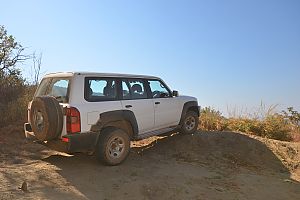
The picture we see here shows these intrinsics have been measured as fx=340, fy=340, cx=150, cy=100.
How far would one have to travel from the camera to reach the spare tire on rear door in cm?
631

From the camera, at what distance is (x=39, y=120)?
6641mm

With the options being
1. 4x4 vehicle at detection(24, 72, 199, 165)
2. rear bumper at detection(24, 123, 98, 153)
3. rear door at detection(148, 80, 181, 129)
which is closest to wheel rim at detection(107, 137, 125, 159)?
4x4 vehicle at detection(24, 72, 199, 165)

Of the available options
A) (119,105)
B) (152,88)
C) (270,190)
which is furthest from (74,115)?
(270,190)

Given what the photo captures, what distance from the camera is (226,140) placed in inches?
362

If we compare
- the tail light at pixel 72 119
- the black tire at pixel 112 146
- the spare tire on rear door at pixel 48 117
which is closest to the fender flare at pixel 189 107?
the black tire at pixel 112 146

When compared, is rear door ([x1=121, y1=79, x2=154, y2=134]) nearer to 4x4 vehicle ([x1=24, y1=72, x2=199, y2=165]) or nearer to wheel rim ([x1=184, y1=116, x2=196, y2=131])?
4x4 vehicle ([x1=24, y1=72, x2=199, y2=165])

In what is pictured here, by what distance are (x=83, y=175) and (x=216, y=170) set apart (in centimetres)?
295

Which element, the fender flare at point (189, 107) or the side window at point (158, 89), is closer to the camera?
the side window at point (158, 89)

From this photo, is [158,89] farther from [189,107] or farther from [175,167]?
[175,167]

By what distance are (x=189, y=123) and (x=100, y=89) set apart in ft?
11.1

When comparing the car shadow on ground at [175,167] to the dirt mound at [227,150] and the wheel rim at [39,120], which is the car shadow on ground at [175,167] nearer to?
the dirt mound at [227,150]

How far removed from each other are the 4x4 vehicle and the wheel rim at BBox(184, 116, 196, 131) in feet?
4.07

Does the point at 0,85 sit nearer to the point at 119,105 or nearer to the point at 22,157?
the point at 22,157

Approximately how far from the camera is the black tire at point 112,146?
22.1 ft
